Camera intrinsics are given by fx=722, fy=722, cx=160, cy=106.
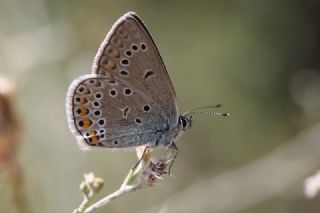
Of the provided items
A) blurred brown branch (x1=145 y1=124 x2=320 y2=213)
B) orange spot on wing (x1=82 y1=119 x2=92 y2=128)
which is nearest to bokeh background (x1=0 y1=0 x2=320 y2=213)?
blurred brown branch (x1=145 y1=124 x2=320 y2=213)

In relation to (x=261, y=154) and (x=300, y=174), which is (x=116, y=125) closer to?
(x=300, y=174)

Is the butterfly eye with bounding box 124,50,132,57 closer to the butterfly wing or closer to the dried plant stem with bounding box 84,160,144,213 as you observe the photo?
the butterfly wing

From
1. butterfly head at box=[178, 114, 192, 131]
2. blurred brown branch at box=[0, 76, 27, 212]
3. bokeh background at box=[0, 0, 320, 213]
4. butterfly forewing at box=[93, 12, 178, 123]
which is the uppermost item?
butterfly forewing at box=[93, 12, 178, 123]

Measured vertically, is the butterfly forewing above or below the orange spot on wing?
above

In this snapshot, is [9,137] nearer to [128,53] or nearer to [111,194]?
[128,53]

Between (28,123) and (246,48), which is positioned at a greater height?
(28,123)

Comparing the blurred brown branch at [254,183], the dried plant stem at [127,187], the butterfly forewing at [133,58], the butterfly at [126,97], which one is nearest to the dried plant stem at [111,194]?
the dried plant stem at [127,187]

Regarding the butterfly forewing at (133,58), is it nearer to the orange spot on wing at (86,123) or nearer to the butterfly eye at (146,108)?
the butterfly eye at (146,108)

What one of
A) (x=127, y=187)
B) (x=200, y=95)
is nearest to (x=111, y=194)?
(x=127, y=187)

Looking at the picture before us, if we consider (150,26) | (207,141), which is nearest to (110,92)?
(207,141)
